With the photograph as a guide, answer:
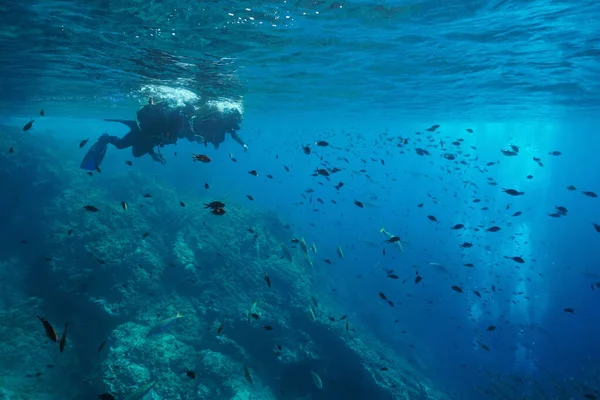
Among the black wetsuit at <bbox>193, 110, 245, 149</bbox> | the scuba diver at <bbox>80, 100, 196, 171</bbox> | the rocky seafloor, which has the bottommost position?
the rocky seafloor

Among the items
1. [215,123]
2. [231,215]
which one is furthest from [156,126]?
[231,215]

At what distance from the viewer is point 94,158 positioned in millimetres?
12031

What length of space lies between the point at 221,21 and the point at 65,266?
11782mm

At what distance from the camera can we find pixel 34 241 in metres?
18.3

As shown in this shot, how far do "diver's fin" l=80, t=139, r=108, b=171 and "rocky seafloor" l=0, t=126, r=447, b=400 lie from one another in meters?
3.13

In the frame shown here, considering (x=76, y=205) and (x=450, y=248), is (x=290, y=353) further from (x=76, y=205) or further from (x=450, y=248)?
(x=450, y=248)

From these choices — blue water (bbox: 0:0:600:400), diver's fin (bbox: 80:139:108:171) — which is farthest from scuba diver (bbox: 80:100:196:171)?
blue water (bbox: 0:0:600:400)

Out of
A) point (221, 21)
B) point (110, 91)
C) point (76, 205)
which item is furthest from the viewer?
point (110, 91)

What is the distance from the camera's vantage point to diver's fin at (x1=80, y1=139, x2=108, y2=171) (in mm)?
11711

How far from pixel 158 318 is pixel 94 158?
666cm

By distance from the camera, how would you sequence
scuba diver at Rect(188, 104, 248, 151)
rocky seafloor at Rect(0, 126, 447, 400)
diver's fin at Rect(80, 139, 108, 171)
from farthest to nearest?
scuba diver at Rect(188, 104, 248, 151) → diver's fin at Rect(80, 139, 108, 171) → rocky seafloor at Rect(0, 126, 447, 400)

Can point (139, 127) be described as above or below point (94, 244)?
above

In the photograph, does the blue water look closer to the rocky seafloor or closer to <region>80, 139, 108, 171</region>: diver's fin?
the rocky seafloor

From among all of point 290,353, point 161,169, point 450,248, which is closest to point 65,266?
point 290,353
